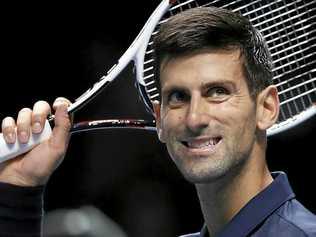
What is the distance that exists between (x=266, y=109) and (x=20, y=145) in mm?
660

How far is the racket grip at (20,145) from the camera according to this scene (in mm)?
2559

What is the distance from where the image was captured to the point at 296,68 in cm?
288

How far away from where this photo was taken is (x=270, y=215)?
84.9 inches

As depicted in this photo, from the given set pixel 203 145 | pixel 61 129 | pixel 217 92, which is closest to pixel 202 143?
pixel 203 145

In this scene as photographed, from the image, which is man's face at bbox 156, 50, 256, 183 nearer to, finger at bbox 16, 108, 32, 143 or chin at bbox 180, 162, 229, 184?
chin at bbox 180, 162, 229, 184

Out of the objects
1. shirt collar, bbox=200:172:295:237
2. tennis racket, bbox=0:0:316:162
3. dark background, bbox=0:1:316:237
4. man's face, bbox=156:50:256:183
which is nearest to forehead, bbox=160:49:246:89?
man's face, bbox=156:50:256:183

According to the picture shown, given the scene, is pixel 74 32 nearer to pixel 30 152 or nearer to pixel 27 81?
pixel 27 81

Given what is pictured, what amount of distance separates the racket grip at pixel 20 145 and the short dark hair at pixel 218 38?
42cm

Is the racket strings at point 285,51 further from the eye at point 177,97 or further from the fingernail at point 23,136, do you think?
the eye at point 177,97

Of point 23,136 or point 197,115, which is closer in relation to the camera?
point 197,115

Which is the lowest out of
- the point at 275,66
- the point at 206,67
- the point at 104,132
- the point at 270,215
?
the point at 104,132

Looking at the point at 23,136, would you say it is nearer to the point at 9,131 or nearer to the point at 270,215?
the point at 9,131

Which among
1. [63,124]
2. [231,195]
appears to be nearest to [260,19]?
[63,124]

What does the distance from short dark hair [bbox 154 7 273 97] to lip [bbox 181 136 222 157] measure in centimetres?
15
